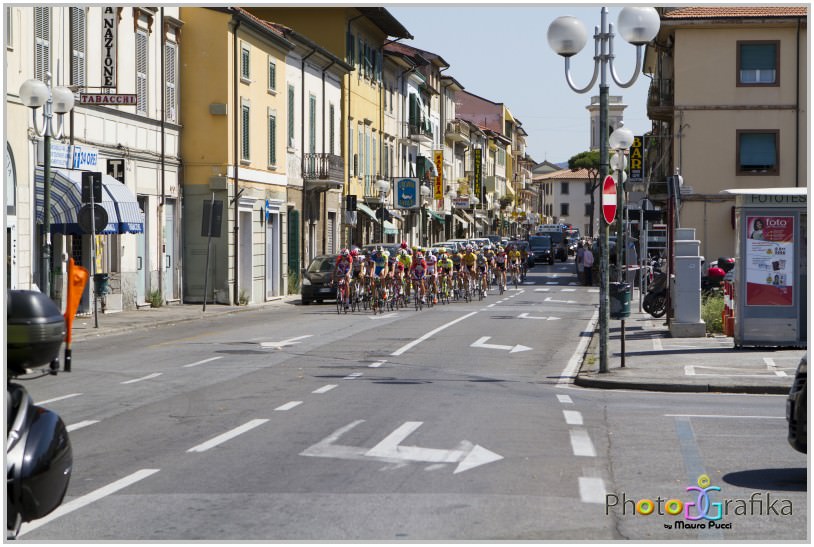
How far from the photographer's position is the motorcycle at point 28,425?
6258mm

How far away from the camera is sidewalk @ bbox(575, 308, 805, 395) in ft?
54.1

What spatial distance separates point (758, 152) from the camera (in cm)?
5272

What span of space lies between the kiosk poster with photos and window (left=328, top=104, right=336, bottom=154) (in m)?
32.5

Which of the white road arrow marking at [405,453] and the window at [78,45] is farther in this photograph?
the window at [78,45]

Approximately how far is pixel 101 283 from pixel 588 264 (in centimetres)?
2911

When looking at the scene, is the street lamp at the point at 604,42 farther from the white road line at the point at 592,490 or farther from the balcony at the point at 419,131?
the balcony at the point at 419,131

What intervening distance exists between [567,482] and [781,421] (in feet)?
15.0

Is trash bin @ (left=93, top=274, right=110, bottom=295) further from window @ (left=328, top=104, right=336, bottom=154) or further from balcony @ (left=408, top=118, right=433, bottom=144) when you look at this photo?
balcony @ (left=408, top=118, right=433, bottom=144)

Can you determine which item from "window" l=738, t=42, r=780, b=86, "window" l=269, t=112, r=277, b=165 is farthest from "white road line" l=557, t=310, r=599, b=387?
"window" l=738, t=42, r=780, b=86

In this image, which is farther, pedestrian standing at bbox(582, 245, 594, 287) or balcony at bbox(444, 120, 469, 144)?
balcony at bbox(444, 120, 469, 144)

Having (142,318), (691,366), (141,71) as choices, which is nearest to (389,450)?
(691,366)

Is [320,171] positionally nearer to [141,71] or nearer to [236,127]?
[236,127]

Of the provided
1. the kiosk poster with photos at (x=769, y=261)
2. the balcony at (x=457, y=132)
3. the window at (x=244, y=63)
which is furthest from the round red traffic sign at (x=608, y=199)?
the balcony at (x=457, y=132)

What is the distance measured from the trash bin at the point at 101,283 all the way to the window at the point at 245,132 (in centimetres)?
967
